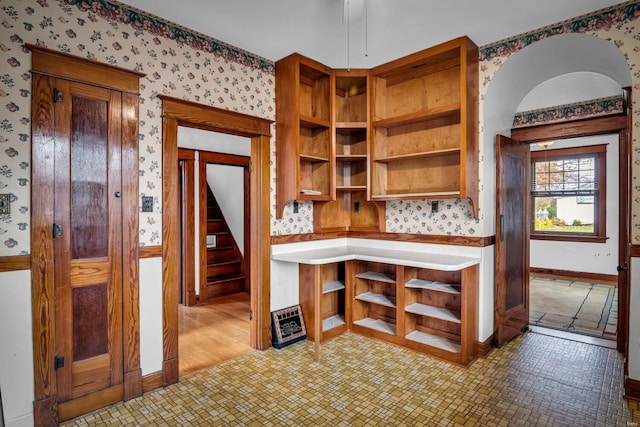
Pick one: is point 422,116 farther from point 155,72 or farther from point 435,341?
point 155,72

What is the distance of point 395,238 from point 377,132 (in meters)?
1.18

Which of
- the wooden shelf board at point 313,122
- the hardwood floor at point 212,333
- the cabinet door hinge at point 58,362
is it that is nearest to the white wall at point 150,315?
the hardwood floor at point 212,333

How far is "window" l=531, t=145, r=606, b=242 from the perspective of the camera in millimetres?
6297

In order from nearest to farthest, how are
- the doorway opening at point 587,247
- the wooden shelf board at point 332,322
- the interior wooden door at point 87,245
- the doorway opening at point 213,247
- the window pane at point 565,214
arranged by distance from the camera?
the interior wooden door at point 87,245 < the wooden shelf board at point 332,322 < the doorway opening at point 213,247 < the doorway opening at point 587,247 < the window pane at point 565,214

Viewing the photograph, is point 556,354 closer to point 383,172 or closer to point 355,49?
point 383,172

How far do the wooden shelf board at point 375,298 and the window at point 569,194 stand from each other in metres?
4.82

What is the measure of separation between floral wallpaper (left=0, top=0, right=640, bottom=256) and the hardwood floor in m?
1.26

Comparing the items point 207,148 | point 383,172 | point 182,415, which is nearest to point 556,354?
point 383,172

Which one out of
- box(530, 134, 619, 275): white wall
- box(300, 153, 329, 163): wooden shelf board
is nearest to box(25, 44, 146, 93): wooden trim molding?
box(300, 153, 329, 163): wooden shelf board

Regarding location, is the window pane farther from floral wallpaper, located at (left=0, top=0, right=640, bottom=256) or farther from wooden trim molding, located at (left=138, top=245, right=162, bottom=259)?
→ wooden trim molding, located at (left=138, top=245, right=162, bottom=259)

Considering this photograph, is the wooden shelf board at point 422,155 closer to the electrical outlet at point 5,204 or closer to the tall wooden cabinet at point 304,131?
the tall wooden cabinet at point 304,131

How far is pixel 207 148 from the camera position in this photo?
526cm

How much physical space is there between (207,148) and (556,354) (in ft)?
16.4

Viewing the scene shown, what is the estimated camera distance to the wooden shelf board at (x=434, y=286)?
3.23 meters
